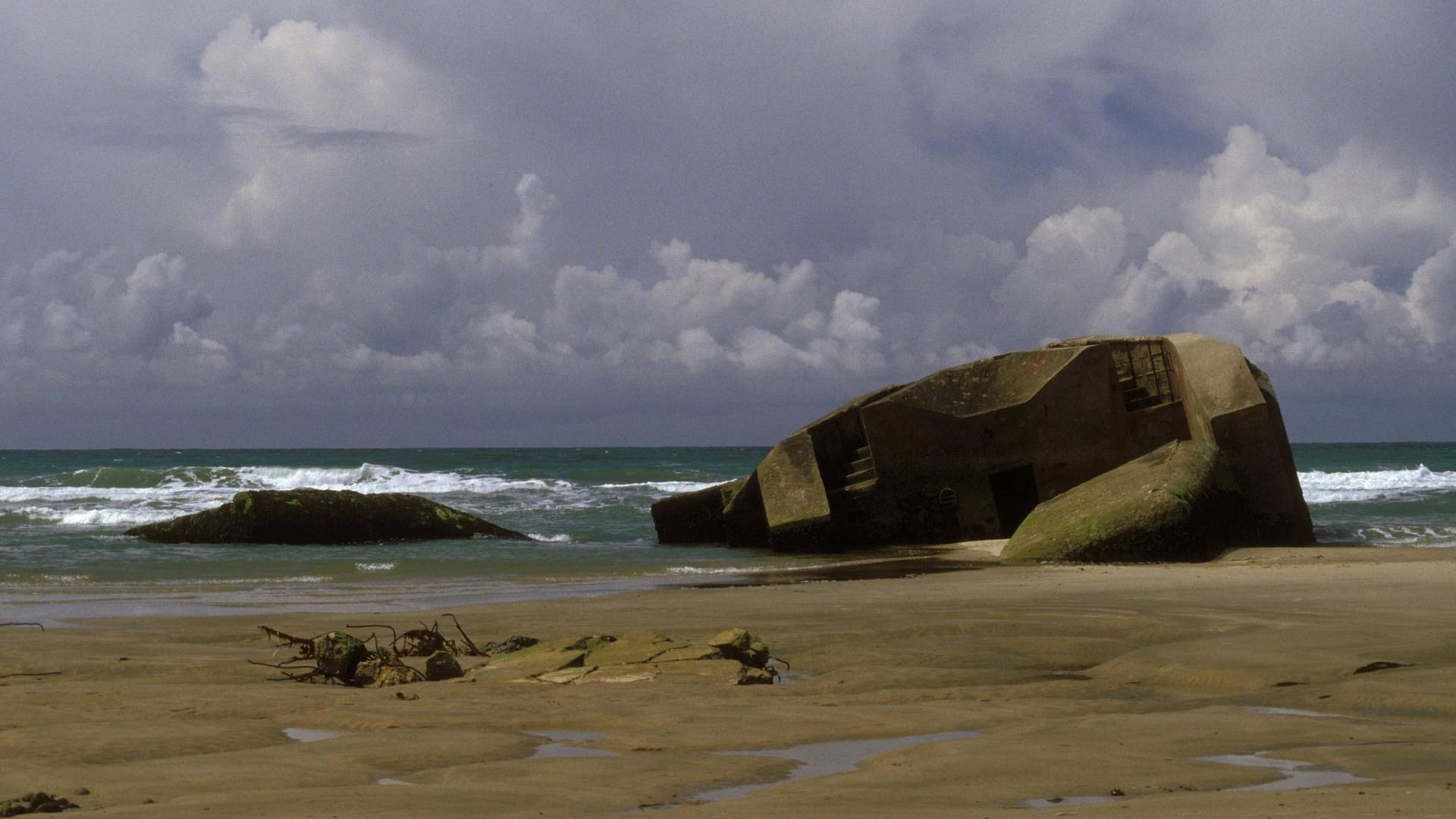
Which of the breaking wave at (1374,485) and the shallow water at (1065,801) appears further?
the breaking wave at (1374,485)

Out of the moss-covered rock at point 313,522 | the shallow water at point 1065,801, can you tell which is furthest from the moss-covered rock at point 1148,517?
the shallow water at point 1065,801

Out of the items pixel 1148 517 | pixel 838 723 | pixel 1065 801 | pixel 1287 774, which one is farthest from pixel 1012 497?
pixel 1065 801

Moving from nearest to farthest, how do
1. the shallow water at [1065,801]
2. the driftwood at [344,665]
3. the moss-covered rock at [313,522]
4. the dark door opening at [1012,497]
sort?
1. the shallow water at [1065,801]
2. the driftwood at [344,665]
3. the dark door opening at [1012,497]
4. the moss-covered rock at [313,522]

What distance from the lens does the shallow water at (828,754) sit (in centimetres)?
332

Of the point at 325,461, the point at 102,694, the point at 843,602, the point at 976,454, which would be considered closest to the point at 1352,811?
the point at 102,694

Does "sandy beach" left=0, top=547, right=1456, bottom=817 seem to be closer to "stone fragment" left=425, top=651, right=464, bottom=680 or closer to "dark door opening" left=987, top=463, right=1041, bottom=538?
"stone fragment" left=425, top=651, right=464, bottom=680

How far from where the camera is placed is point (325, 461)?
67312 mm

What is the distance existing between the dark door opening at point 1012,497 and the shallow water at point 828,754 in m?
10.7

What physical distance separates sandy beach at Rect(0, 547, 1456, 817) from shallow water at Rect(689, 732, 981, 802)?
0.07 ft

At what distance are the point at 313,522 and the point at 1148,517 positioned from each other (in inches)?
386

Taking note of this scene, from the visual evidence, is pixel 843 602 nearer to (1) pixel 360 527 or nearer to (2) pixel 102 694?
(2) pixel 102 694

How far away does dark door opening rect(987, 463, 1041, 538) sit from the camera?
47.4 ft

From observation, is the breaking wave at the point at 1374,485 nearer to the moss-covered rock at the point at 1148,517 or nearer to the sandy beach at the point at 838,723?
the moss-covered rock at the point at 1148,517

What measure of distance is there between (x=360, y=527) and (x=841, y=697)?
12694mm
